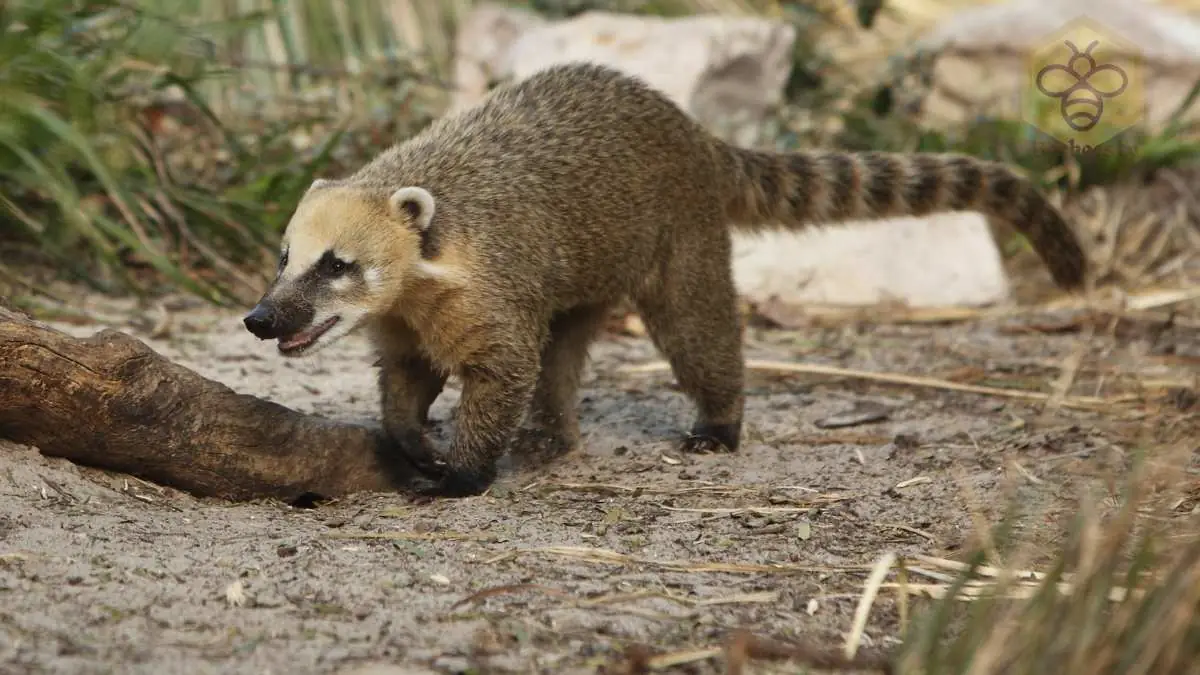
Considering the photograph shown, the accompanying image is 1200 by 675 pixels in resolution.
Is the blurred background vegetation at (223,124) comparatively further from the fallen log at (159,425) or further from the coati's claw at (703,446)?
the coati's claw at (703,446)

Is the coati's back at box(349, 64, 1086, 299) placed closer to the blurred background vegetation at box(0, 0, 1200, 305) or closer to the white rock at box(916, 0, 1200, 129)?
the blurred background vegetation at box(0, 0, 1200, 305)

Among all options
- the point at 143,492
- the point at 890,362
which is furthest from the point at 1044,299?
the point at 143,492

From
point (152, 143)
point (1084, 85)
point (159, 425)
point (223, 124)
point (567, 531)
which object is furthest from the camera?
point (1084, 85)

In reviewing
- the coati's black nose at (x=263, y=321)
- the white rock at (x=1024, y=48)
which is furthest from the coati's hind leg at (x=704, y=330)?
the white rock at (x=1024, y=48)

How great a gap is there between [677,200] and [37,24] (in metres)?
3.00

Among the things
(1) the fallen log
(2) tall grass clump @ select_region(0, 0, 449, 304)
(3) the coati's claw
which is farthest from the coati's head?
(2) tall grass clump @ select_region(0, 0, 449, 304)

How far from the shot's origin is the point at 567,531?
3781 mm

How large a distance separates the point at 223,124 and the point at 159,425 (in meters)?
3.79

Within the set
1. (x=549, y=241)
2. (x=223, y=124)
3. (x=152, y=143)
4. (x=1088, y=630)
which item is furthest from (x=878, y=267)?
(x=1088, y=630)

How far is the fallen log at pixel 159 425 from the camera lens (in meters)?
3.76

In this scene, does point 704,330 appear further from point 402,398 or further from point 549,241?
point 402,398

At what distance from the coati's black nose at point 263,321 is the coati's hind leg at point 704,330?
4.50 ft

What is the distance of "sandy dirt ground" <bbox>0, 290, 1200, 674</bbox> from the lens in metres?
2.82

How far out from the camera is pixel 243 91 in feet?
27.3
